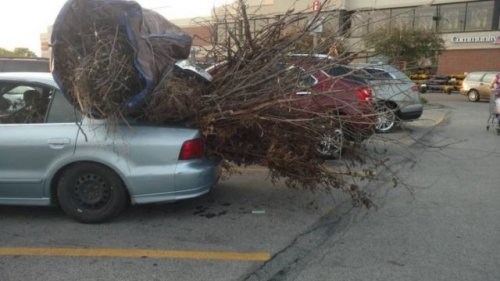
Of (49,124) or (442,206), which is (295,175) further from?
(49,124)

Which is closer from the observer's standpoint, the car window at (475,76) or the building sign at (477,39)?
the car window at (475,76)

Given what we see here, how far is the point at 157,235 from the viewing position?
4.98m

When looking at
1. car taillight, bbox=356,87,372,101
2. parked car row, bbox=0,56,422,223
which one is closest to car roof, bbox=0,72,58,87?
parked car row, bbox=0,56,422,223

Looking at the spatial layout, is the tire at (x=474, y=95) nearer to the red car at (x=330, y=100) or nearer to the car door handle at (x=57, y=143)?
the red car at (x=330, y=100)

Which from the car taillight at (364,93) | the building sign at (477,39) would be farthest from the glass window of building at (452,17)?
the car taillight at (364,93)

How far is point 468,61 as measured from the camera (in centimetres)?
3753

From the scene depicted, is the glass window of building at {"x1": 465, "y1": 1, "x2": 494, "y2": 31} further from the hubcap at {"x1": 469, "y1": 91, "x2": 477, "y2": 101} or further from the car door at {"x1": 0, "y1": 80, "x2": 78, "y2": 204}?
the car door at {"x1": 0, "y1": 80, "x2": 78, "y2": 204}

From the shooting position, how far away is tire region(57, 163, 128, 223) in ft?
17.0

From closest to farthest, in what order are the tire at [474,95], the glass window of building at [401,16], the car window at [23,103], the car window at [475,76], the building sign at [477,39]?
the car window at [23,103]
the glass window of building at [401,16]
the tire at [474,95]
the car window at [475,76]
the building sign at [477,39]

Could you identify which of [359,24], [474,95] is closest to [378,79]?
[359,24]

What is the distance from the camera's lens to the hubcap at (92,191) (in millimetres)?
5215

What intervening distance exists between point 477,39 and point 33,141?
3777 centimetres

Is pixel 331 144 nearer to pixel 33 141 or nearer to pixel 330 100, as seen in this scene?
pixel 330 100

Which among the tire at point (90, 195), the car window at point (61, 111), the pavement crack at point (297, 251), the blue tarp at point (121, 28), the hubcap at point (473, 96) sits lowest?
the hubcap at point (473, 96)
